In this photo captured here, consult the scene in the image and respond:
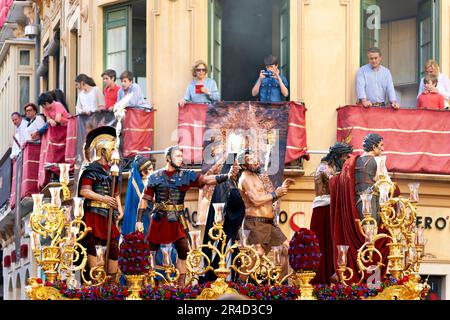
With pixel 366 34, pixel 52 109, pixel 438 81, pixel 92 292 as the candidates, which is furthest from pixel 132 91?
pixel 92 292

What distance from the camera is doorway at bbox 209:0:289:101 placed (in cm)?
3734

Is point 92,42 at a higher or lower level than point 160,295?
higher

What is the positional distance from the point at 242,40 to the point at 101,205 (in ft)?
36.7

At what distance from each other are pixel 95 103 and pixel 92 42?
210 cm

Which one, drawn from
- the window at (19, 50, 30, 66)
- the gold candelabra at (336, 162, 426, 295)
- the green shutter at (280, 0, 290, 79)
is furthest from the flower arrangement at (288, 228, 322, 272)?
the window at (19, 50, 30, 66)

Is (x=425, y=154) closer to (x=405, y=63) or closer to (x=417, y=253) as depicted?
(x=405, y=63)

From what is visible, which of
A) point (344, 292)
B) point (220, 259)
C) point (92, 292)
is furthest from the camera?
point (92, 292)

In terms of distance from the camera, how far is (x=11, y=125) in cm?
5128

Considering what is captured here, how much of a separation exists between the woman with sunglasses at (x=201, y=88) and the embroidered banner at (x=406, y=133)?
2200 millimetres

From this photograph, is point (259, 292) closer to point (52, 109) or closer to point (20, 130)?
point (52, 109)

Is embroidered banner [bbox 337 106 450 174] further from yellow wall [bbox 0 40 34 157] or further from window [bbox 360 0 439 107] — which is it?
yellow wall [bbox 0 40 34 157]

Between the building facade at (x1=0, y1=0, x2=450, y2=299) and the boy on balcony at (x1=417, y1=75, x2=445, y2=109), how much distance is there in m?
0.72

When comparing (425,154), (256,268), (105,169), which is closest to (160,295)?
(256,268)

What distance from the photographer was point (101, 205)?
28828 mm
